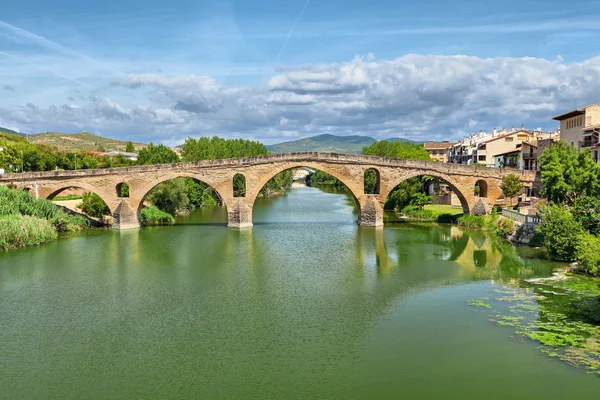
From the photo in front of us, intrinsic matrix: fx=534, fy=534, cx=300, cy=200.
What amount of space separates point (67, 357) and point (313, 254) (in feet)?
47.5

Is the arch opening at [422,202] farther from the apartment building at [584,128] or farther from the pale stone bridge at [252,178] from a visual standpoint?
the apartment building at [584,128]

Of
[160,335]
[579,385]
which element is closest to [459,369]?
[579,385]

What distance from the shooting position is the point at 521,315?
15.9 m

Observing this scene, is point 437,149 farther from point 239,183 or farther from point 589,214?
point 589,214

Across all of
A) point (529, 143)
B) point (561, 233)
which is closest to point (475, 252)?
point (561, 233)

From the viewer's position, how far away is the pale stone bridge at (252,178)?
3634 cm

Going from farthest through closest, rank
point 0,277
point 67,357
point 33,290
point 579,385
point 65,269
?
point 65,269 → point 0,277 → point 33,290 → point 67,357 → point 579,385

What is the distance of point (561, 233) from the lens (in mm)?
22531

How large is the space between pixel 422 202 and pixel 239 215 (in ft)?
49.3

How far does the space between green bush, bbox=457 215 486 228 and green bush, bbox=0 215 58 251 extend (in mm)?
25676

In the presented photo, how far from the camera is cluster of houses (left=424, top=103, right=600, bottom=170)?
109ft

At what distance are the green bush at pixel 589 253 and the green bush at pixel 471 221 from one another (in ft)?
42.4

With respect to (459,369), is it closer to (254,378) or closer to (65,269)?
(254,378)

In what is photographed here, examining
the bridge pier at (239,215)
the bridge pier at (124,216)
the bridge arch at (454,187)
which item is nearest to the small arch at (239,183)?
the bridge pier at (239,215)
